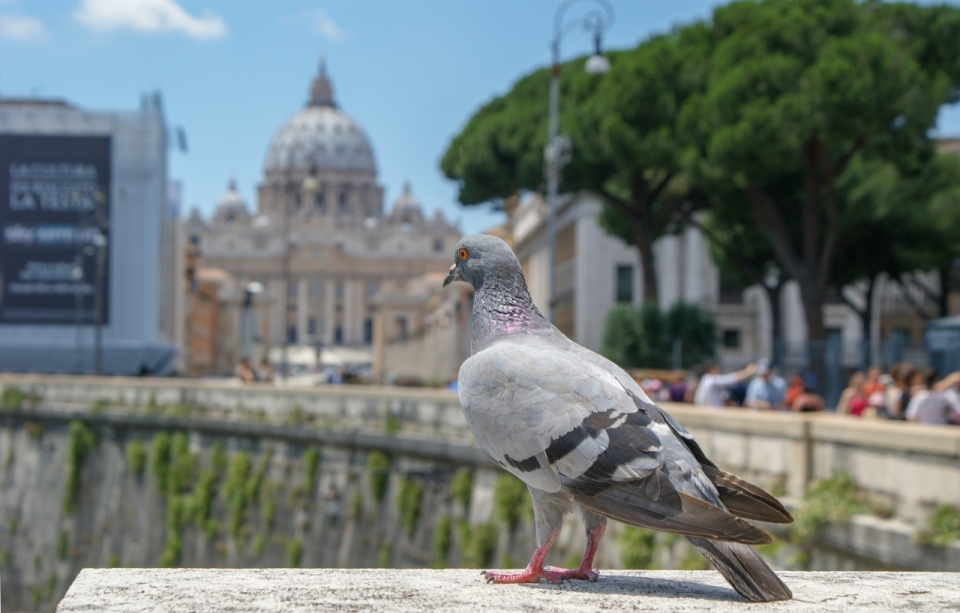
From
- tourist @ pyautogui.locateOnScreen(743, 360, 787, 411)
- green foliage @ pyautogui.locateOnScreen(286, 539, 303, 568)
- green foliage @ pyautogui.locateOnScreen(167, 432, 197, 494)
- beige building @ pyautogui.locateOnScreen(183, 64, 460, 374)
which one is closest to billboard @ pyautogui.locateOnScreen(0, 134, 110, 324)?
green foliage @ pyautogui.locateOnScreen(167, 432, 197, 494)

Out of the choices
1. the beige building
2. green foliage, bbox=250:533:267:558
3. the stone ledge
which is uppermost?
the beige building

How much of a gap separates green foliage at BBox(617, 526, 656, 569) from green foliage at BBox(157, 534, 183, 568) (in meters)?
11.0

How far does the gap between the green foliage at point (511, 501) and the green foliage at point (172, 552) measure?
799 centimetres

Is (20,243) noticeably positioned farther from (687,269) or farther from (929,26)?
(929,26)

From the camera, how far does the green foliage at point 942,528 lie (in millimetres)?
7312

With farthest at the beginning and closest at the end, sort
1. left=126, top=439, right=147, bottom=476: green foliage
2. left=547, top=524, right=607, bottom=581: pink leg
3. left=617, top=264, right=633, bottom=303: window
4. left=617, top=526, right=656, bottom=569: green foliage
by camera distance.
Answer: left=617, top=264, right=633, bottom=303: window < left=126, top=439, right=147, bottom=476: green foliage < left=617, top=526, right=656, bottom=569: green foliage < left=547, top=524, right=607, bottom=581: pink leg

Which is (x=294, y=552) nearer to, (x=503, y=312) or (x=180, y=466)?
(x=180, y=466)

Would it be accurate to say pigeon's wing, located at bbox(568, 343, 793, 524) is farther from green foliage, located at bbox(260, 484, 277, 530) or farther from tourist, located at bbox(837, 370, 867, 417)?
green foliage, located at bbox(260, 484, 277, 530)

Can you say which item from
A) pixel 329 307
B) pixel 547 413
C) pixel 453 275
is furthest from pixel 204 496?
pixel 329 307

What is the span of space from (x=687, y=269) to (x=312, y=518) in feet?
101

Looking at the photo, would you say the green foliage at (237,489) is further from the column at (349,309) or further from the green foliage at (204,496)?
the column at (349,309)

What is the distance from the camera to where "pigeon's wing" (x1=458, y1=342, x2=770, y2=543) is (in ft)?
10.7

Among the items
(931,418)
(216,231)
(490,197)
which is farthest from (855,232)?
(216,231)

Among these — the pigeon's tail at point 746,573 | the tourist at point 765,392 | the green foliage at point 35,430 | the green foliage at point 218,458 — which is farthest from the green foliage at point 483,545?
the green foliage at point 35,430
